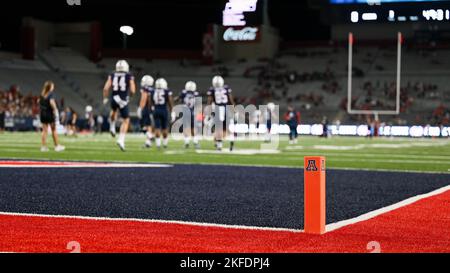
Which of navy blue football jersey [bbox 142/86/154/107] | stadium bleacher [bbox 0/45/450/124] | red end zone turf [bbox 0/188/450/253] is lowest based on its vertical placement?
red end zone turf [bbox 0/188/450/253]

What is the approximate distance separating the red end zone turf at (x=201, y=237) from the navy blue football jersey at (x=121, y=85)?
1056 centimetres

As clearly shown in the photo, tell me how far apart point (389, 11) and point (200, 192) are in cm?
1118

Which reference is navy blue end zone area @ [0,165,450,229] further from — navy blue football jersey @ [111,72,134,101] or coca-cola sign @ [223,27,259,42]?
coca-cola sign @ [223,27,259,42]

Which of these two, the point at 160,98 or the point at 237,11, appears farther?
the point at 237,11

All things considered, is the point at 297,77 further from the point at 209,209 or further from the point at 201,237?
the point at 201,237

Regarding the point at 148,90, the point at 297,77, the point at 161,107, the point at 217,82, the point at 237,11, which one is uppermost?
the point at 237,11

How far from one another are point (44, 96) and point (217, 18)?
35773 millimetres

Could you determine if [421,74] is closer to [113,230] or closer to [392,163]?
[392,163]

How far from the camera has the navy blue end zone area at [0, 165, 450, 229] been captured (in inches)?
230

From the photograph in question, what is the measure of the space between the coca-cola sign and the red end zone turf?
42.9 metres

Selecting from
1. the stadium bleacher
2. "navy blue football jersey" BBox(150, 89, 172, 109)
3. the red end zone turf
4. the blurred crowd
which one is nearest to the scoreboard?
"navy blue football jersey" BBox(150, 89, 172, 109)

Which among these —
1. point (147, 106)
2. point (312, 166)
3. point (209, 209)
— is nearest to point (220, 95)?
point (147, 106)

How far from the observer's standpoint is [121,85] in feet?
52.4

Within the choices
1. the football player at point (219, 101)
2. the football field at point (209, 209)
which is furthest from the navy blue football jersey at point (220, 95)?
the football field at point (209, 209)
